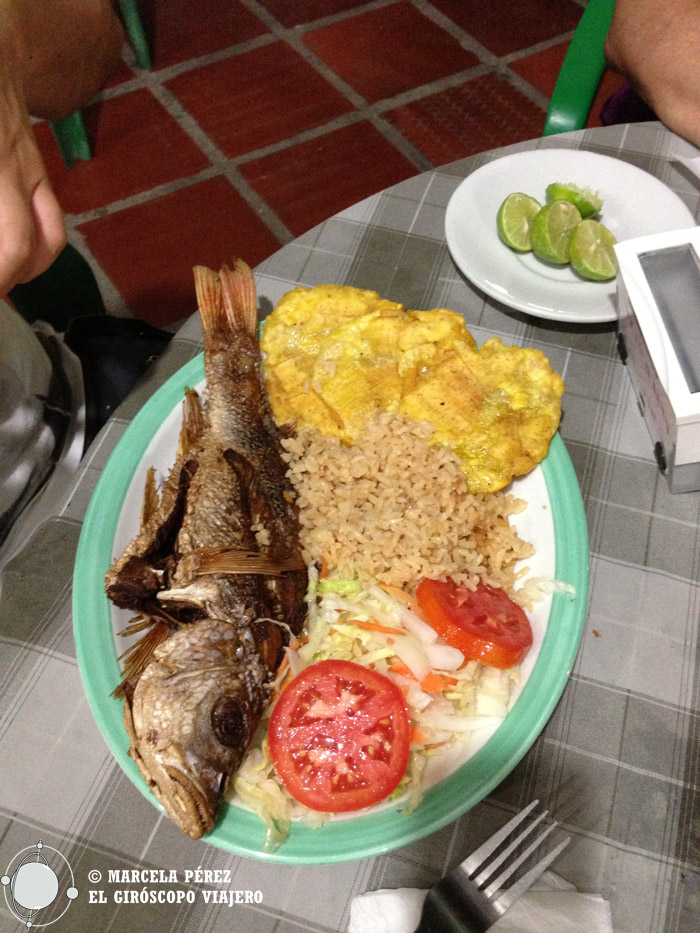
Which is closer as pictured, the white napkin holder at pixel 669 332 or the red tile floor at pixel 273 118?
the white napkin holder at pixel 669 332

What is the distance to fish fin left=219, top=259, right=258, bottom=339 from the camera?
196cm

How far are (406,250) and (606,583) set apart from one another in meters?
1.33

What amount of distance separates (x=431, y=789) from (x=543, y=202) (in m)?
1.86

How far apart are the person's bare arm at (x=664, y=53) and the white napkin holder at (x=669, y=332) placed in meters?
0.96

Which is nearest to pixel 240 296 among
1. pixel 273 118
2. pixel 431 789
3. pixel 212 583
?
pixel 212 583

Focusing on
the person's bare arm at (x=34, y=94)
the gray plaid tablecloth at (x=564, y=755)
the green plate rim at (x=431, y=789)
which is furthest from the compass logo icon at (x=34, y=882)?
the person's bare arm at (x=34, y=94)

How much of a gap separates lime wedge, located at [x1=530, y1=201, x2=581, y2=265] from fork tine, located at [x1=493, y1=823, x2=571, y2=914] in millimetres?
1637

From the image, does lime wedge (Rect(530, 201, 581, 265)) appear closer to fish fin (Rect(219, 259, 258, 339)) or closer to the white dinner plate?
the white dinner plate

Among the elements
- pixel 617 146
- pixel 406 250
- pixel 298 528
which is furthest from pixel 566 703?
pixel 617 146

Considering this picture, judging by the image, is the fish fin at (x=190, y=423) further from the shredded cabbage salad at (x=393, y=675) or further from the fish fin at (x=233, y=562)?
the shredded cabbage salad at (x=393, y=675)

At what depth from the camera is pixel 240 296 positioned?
197cm

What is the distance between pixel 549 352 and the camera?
211 cm

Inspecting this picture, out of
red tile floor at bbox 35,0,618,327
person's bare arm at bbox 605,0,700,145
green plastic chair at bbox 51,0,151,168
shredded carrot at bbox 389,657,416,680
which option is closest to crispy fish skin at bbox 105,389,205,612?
shredded carrot at bbox 389,657,416,680

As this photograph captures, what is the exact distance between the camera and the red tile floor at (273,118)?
4102mm
